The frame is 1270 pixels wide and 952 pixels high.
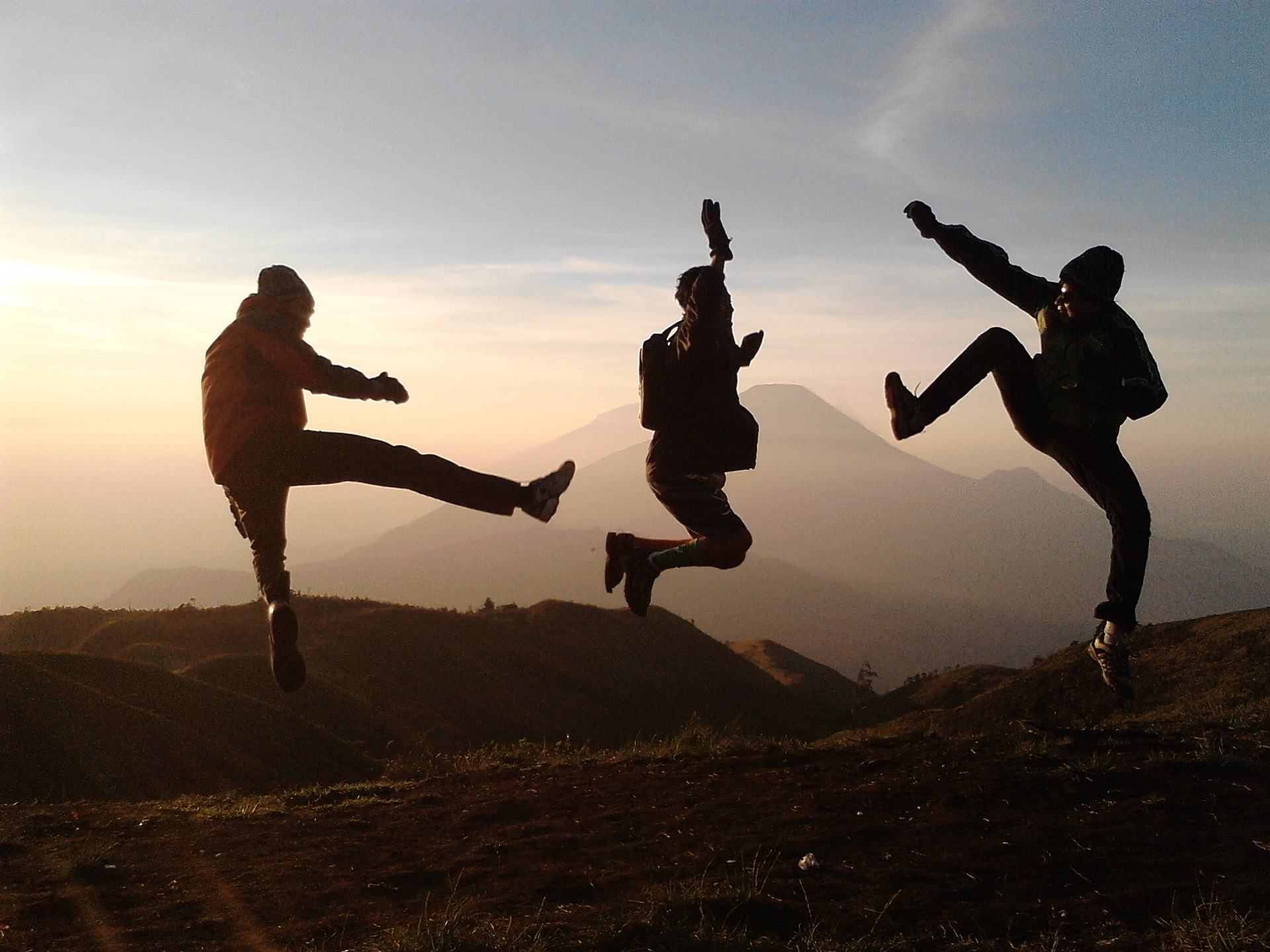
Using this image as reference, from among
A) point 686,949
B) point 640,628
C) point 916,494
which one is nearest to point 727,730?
point 686,949

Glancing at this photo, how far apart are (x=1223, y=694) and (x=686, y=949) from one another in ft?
27.1

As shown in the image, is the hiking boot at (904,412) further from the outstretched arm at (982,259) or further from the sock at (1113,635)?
the sock at (1113,635)

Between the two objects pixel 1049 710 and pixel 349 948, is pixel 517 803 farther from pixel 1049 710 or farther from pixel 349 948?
pixel 1049 710

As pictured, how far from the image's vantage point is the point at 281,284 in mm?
5395

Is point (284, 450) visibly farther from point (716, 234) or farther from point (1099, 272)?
point (1099, 272)

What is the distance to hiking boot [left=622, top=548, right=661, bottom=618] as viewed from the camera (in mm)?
5801

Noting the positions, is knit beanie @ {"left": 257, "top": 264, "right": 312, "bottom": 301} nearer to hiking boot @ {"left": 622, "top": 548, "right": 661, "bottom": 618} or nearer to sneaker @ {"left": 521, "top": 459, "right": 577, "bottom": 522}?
sneaker @ {"left": 521, "top": 459, "right": 577, "bottom": 522}

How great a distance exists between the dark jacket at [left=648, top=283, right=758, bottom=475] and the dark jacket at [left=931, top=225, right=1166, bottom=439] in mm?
1386

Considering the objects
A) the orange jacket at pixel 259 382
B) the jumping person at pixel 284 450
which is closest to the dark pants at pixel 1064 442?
the jumping person at pixel 284 450

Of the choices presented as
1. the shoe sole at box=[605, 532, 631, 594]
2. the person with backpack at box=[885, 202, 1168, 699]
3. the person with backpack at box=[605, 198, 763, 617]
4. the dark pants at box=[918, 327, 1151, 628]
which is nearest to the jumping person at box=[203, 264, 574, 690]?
the person with backpack at box=[605, 198, 763, 617]

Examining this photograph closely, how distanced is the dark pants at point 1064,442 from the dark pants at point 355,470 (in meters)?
2.38

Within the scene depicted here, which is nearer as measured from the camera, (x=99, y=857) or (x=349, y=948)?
(x=349, y=948)

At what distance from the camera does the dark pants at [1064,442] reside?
4.99 metres

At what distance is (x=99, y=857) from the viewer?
5.21 metres
